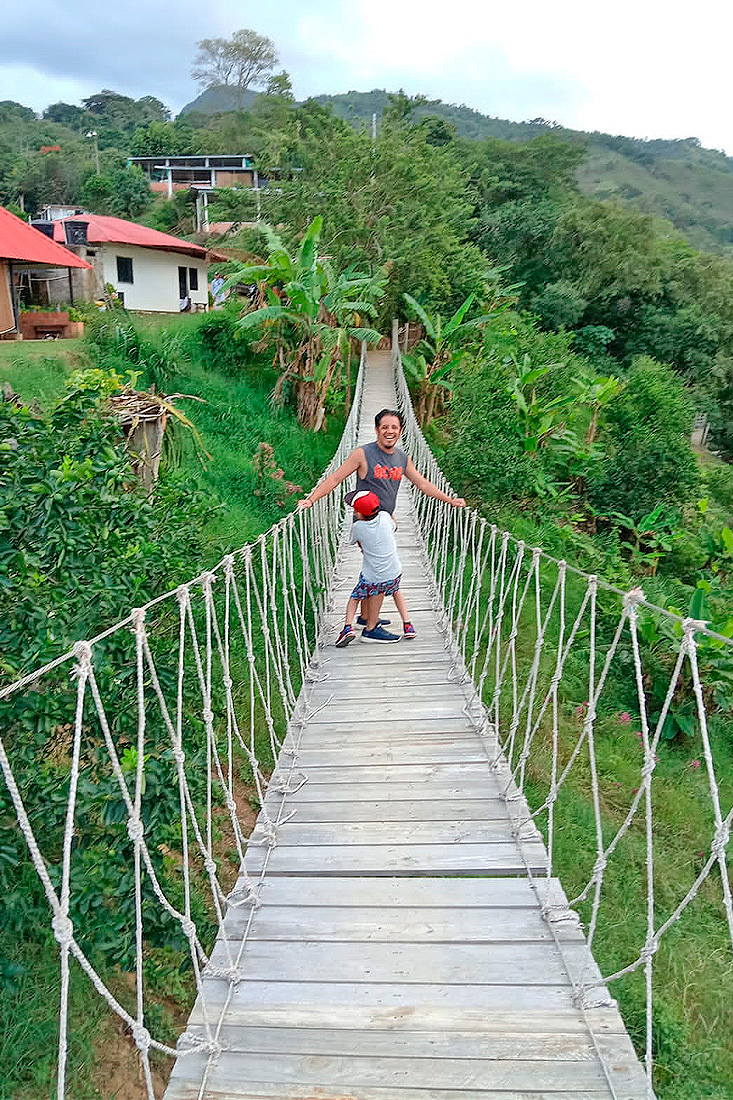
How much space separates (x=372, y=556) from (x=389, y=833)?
49.0 inches

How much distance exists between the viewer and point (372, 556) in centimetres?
278

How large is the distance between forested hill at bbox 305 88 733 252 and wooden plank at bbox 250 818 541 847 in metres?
38.5

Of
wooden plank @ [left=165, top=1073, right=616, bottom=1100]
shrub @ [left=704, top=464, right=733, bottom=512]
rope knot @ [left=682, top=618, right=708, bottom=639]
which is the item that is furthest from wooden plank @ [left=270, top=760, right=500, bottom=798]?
shrub @ [left=704, top=464, right=733, bottom=512]

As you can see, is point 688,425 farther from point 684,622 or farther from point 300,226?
point 684,622

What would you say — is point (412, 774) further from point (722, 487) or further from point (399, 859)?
point (722, 487)

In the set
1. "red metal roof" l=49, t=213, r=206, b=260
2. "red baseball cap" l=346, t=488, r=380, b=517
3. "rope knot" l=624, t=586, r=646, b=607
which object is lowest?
"red baseball cap" l=346, t=488, r=380, b=517

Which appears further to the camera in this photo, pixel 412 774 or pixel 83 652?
pixel 412 774

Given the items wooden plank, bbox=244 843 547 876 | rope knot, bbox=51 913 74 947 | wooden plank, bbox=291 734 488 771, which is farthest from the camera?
wooden plank, bbox=291 734 488 771

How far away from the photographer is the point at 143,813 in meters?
1.53

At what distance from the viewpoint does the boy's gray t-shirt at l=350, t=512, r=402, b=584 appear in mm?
2732

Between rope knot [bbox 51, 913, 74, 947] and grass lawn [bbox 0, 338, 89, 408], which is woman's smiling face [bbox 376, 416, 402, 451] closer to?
rope knot [bbox 51, 913, 74, 947]

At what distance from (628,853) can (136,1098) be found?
2.36m

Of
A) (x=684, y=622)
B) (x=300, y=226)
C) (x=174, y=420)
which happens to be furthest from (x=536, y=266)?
(x=684, y=622)

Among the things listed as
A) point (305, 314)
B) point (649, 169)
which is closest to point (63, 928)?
point (305, 314)
